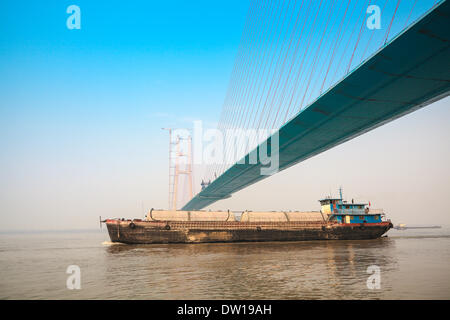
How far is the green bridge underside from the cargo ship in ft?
35.4

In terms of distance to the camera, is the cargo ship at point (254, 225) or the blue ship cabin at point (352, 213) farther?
the blue ship cabin at point (352, 213)

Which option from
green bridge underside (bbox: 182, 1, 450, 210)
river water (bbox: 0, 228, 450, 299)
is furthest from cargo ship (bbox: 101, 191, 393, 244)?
river water (bbox: 0, 228, 450, 299)

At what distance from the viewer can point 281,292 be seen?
1312cm

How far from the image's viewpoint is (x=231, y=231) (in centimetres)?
4019

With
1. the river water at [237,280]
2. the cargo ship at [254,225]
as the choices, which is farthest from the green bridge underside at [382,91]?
the river water at [237,280]

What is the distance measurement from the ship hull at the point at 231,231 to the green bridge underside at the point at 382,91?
11017mm

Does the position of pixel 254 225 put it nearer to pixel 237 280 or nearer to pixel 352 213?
pixel 352 213

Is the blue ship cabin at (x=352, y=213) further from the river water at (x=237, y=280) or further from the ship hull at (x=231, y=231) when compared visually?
the river water at (x=237, y=280)

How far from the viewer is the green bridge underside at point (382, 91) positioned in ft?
54.3

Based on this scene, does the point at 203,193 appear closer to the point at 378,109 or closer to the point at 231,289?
the point at 378,109

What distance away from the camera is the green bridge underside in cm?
1656

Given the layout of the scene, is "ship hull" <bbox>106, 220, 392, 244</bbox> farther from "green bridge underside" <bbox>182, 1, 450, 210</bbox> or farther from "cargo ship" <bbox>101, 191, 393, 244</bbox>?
"green bridge underside" <bbox>182, 1, 450, 210</bbox>
